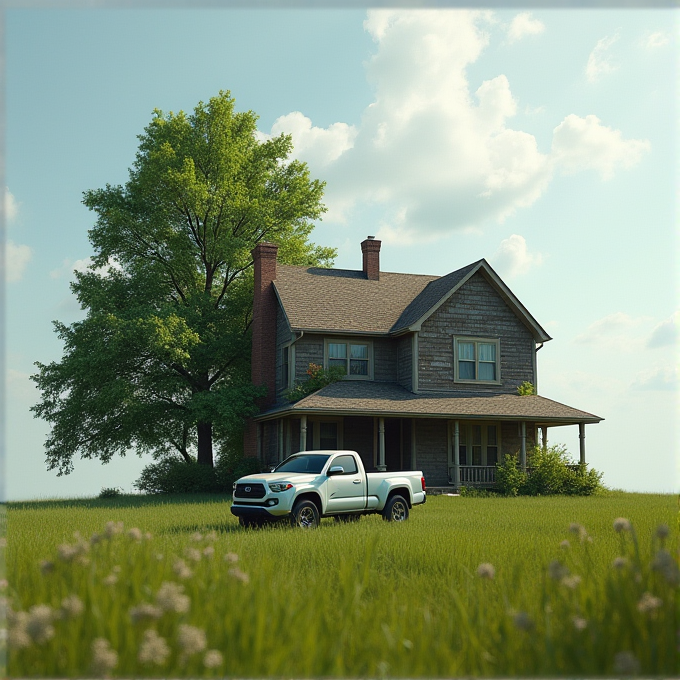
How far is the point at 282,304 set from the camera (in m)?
34.5

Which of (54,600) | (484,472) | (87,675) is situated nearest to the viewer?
(87,675)

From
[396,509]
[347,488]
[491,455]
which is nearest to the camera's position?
[347,488]

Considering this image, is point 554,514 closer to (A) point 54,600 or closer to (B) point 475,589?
(B) point 475,589

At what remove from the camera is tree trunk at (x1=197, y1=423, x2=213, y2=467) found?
38688 millimetres

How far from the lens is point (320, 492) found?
18.7m

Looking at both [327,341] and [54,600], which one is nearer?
[54,600]

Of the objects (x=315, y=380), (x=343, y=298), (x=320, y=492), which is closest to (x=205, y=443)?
(x=315, y=380)

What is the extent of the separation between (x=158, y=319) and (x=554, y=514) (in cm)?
1960

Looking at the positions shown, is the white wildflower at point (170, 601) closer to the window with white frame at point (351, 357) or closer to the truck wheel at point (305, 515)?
the truck wheel at point (305, 515)

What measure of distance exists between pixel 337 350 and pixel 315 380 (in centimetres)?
229

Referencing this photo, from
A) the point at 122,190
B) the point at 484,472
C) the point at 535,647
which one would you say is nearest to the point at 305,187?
the point at 122,190

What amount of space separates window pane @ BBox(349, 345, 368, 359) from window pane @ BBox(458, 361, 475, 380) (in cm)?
424

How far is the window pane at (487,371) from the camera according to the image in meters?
35.3

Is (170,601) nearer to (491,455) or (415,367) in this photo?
(415,367)
